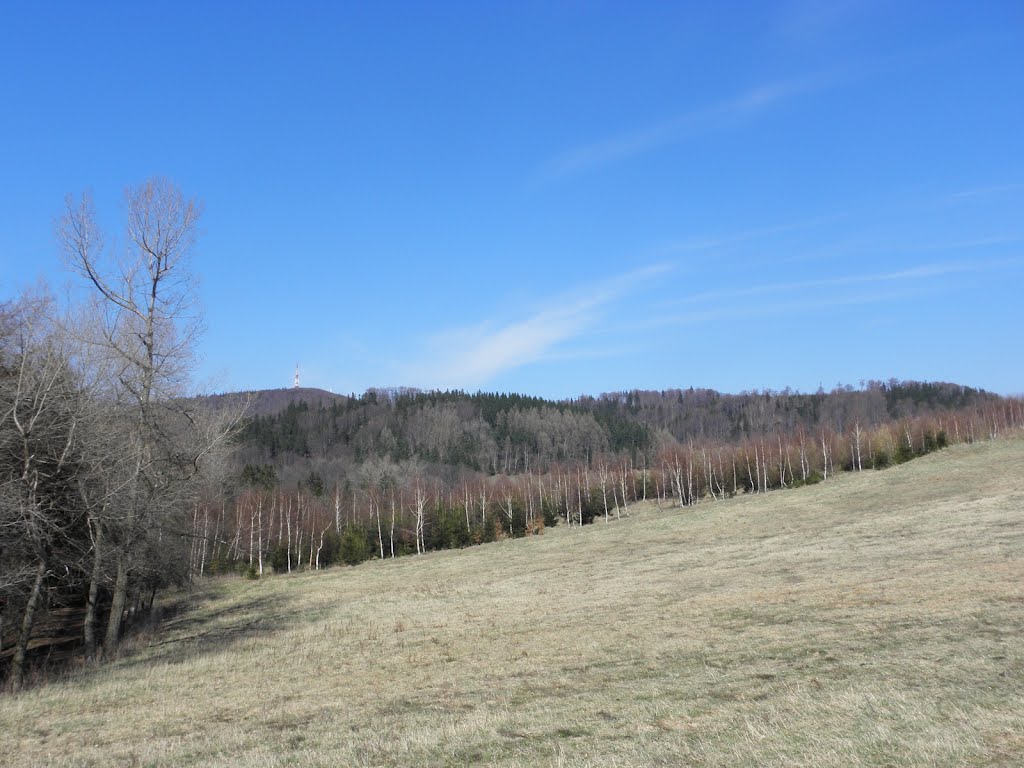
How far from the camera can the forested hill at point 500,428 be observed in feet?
494

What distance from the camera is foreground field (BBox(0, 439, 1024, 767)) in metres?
9.03

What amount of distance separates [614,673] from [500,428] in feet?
524

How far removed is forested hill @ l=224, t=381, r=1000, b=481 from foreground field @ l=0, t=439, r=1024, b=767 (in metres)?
108

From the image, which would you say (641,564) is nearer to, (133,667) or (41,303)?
(133,667)

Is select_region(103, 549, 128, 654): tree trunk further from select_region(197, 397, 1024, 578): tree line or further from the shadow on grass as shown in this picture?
select_region(197, 397, 1024, 578): tree line

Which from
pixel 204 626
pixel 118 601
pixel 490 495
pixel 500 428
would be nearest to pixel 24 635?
pixel 118 601

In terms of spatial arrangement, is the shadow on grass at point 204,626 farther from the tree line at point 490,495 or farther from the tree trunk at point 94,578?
the tree line at point 490,495

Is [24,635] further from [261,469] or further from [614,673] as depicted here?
[261,469]

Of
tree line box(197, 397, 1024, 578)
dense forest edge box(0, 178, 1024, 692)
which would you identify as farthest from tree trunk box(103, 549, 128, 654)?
tree line box(197, 397, 1024, 578)

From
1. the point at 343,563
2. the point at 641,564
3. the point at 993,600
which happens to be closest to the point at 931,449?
the point at 641,564

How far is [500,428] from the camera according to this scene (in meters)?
174

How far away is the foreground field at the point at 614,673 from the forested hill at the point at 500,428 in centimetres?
10848

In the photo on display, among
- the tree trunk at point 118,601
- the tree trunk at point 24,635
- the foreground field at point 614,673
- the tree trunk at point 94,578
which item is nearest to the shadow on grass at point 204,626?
the foreground field at point 614,673

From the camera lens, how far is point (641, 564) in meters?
36.0
